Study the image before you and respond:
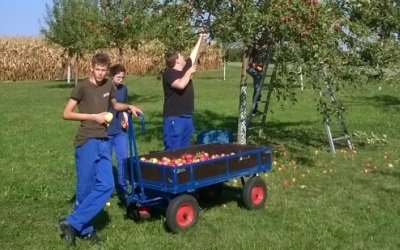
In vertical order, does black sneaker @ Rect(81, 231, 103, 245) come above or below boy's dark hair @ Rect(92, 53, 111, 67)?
below

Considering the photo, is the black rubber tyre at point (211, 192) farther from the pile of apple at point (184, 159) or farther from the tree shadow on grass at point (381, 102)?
the tree shadow on grass at point (381, 102)

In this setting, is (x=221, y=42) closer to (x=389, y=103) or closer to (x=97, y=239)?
(x=97, y=239)

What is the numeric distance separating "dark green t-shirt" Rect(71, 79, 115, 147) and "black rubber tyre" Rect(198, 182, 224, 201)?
1.97m

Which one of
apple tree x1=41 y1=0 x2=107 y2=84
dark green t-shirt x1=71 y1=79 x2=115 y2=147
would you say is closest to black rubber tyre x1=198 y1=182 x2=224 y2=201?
dark green t-shirt x1=71 y1=79 x2=115 y2=147

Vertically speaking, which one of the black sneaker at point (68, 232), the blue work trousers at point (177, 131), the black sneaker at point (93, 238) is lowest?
the black sneaker at point (93, 238)

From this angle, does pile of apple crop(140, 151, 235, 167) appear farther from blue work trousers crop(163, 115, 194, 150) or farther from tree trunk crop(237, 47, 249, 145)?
tree trunk crop(237, 47, 249, 145)

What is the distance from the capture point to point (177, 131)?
747 cm

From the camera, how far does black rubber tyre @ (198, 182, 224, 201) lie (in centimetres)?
727

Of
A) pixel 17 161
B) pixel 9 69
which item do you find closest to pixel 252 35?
pixel 17 161

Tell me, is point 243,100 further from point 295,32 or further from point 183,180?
point 183,180

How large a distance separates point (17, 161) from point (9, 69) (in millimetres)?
29460

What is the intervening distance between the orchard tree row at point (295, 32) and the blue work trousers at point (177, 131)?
1368mm

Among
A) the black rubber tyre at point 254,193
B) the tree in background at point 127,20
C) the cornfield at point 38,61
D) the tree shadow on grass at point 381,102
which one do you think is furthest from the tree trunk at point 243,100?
the cornfield at point 38,61

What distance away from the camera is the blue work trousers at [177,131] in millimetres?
7453
